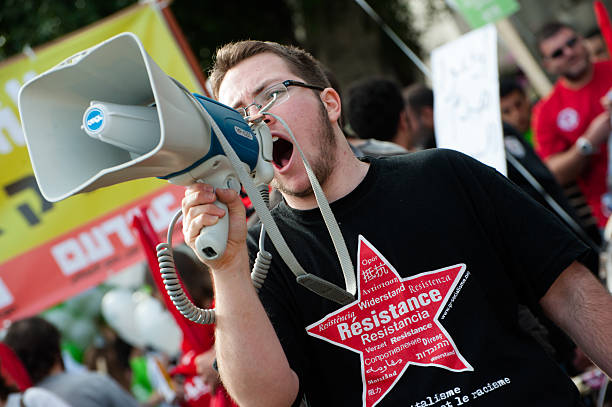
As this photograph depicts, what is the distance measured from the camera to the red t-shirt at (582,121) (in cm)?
409

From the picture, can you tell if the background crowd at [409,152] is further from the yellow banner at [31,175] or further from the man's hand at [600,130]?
the yellow banner at [31,175]

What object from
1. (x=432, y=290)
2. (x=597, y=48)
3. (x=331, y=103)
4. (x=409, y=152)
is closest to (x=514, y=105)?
(x=597, y=48)

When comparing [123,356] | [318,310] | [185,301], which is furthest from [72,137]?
[123,356]

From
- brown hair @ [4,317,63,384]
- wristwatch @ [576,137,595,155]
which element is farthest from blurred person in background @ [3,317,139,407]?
wristwatch @ [576,137,595,155]

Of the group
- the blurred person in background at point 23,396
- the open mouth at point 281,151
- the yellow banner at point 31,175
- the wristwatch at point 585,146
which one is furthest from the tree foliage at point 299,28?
the open mouth at point 281,151

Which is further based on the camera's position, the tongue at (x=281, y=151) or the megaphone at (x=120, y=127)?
the tongue at (x=281, y=151)

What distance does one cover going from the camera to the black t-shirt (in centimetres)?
157

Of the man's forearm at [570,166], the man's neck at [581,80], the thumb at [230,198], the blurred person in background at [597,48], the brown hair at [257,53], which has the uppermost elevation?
the brown hair at [257,53]

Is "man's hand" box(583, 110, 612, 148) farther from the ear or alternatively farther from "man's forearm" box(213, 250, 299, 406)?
"man's forearm" box(213, 250, 299, 406)

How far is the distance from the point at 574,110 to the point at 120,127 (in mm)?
3522

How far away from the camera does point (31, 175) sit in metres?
4.39

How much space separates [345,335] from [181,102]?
0.69 meters

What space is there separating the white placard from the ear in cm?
110

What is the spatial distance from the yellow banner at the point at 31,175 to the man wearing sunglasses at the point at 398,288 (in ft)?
8.79
